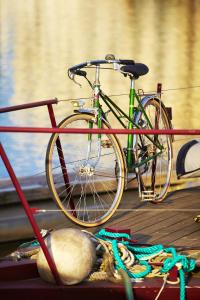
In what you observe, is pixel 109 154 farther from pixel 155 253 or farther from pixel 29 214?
pixel 29 214

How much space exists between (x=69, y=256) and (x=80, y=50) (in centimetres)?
2564

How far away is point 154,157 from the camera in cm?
652

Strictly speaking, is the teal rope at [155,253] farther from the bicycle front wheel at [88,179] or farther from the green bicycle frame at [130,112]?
the green bicycle frame at [130,112]

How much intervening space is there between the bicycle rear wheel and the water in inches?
168

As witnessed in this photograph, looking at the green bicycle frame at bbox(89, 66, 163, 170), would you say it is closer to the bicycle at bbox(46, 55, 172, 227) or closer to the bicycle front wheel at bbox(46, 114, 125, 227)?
the bicycle at bbox(46, 55, 172, 227)

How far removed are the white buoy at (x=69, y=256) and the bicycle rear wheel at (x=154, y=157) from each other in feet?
5.18

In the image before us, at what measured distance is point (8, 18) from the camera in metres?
43.7

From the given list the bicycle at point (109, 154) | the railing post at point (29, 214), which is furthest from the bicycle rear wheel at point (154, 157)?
the railing post at point (29, 214)

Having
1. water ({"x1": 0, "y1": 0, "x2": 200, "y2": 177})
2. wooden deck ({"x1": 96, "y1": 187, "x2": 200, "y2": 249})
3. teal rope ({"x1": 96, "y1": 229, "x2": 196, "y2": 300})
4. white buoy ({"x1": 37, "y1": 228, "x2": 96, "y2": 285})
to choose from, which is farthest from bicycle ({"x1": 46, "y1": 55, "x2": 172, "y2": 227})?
water ({"x1": 0, "y1": 0, "x2": 200, "y2": 177})

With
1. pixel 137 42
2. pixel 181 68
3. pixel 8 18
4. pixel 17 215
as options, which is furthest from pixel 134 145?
pixel 8 18

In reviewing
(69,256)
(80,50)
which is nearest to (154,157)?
(69,256)

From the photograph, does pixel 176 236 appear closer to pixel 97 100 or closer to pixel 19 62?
pixel 97 100

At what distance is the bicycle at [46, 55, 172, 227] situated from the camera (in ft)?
19.1

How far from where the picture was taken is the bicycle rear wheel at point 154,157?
637 cm
